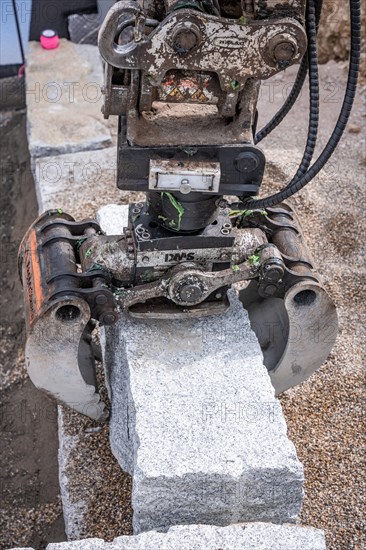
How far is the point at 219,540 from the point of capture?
3.13 m

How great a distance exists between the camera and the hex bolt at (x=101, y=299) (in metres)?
3.65

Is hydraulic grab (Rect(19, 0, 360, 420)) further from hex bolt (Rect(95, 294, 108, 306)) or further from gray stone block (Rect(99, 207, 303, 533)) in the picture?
gray stone block (Rect(99, 207, 303, 533))

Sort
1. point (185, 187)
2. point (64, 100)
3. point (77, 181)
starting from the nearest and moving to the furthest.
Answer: point (185, 187)
point (77, 181)
point (64, 100)

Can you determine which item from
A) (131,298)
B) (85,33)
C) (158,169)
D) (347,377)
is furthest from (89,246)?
(85,33)

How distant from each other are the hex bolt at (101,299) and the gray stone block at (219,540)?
44.0 inches

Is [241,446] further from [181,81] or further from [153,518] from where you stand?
[181,81]

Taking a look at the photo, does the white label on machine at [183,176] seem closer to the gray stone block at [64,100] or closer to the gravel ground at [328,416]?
the gravel ground at [328,416]

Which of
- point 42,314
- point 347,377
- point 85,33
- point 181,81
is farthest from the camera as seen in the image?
point 85,33

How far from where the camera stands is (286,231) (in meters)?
4.06

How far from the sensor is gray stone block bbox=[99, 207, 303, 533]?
334 cm

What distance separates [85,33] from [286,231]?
175 inches

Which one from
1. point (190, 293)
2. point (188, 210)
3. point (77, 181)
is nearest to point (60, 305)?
point (190, 293)

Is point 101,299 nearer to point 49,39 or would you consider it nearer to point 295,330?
point 295,330

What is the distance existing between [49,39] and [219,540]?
565 cm
